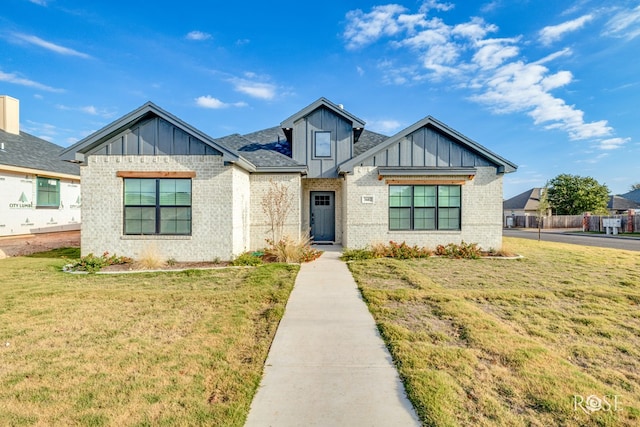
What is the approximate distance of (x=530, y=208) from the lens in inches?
1929

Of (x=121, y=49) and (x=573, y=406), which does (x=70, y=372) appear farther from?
(x=121, y=49)

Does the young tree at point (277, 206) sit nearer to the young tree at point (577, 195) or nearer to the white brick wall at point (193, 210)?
the white brick wall at point (193, 210)

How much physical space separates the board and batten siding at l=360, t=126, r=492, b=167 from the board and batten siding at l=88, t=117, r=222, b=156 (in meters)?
6.48

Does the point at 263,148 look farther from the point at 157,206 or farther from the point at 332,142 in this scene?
the point at 157,206

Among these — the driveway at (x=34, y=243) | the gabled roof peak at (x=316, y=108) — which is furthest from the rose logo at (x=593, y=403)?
the driveway at (x=34, y=243)

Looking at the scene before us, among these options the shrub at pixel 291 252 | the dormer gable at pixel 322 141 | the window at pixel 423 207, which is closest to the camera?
the shrub at pixel 291 252

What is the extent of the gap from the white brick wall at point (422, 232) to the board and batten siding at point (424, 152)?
73 centimetres

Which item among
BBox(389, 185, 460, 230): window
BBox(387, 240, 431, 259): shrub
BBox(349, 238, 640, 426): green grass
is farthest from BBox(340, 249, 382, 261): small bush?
BBox(349, 238, 640, 426): green grass

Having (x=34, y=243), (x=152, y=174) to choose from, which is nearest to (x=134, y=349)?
(x=152, y=174)

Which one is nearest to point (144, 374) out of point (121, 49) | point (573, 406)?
point (573, 406)

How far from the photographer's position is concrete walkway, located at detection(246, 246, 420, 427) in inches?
109

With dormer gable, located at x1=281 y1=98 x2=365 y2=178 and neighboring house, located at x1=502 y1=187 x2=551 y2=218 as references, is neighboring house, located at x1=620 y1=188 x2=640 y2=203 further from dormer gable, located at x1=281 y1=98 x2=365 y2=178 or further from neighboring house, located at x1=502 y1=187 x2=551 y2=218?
dormer gable, located at x1=281 y1=98 x2=365 y2=178

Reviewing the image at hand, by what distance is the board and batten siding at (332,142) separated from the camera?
13.3m

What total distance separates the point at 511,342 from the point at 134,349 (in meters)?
5.07
